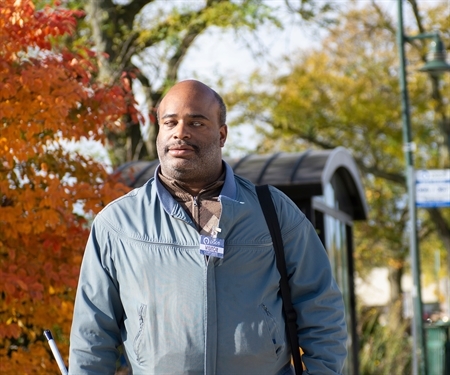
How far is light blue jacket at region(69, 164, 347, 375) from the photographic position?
9.23ft

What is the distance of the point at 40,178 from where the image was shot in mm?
5656

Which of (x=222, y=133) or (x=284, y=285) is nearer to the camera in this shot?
(x=284, y=285)

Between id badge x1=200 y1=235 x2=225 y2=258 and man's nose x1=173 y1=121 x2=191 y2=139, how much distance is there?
1.18 ft

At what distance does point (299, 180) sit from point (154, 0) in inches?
224

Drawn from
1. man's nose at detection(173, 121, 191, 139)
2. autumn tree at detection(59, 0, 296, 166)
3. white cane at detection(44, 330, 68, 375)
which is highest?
autumn tree at detection(59, 0, 296, 166)

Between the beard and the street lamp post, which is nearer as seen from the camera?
the beard

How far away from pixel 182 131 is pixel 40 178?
2.88 metres

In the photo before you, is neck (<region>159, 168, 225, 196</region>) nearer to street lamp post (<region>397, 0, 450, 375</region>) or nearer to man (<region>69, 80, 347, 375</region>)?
man (<region>69, 80, 347, 375</region>)

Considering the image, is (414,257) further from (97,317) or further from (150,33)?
(97,317)

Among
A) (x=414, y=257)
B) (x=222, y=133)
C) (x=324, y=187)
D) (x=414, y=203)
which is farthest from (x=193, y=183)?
(x=414, y=257)

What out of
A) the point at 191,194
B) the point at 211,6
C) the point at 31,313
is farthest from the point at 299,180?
the point at 191,194

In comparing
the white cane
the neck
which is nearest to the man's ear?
the neck

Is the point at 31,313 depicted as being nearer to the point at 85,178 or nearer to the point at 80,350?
the point at 85,178

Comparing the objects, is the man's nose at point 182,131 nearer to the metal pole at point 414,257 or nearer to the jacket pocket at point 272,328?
the jacket pocket at point 272,328
